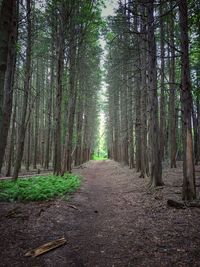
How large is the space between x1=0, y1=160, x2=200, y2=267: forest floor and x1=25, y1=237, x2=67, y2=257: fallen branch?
0.11 meters

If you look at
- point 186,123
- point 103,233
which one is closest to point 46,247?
point 103,233

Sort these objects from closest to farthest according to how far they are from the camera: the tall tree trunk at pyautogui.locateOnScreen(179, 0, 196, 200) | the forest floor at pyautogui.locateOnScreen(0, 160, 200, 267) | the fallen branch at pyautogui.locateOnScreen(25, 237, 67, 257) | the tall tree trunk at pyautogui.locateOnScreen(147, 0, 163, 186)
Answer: the forest floor at pyautogui.locateOnScreen(0, 160, 200, 267) < the fallen branch at pyautogui.locateOnScreen(25, 237, 67, 257) < the tall tree trunk at pyautogui.locateOnScreen(179, 0, 196, 200) < the tall tree trunk at pyautogui.locateOnScreen(147, 0, 163, 186)

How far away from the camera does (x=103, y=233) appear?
545 centimetres

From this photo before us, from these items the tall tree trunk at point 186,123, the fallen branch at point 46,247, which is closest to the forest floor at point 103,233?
the fallen branch at point 46,247

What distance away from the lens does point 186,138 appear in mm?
7203

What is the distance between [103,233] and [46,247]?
145cm

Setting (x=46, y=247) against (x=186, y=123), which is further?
(x=186, y=123)

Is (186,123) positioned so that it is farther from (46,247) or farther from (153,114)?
(46,247)

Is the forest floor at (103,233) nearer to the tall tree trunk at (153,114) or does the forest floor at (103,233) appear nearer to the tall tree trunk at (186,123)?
the tall tree trunk at (186,123)

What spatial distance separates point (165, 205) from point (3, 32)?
6253 mm

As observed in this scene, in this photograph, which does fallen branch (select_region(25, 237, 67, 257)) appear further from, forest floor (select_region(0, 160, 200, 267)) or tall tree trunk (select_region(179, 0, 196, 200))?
tall tree trunk (select_region(179, 0, 196, 200))

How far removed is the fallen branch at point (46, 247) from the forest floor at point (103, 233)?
4.2 inches

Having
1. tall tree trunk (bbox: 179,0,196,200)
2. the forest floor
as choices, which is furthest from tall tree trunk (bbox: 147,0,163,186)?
tall tree trunk (bbox: 179,0,196,200)

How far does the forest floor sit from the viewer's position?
4.09m
